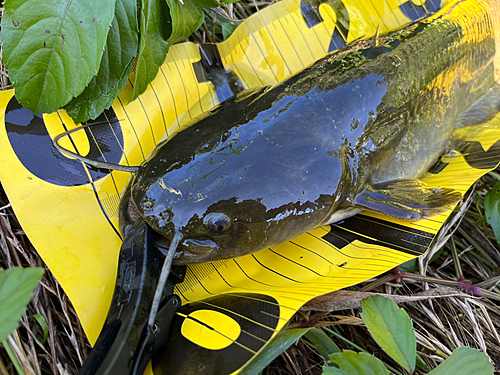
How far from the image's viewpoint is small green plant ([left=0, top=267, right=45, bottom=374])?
2.40 ft

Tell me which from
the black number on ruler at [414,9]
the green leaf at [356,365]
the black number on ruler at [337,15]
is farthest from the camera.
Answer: the black number on ruler at [414,9]

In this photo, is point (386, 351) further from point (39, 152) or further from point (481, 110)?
point (481, 110)

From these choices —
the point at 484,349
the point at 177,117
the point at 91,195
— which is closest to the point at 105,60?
the point at 177,117

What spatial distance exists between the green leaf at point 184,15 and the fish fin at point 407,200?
965mm

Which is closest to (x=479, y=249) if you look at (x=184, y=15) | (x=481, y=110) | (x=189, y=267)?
(x=481, y=110)

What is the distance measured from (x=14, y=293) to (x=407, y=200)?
4.24ft

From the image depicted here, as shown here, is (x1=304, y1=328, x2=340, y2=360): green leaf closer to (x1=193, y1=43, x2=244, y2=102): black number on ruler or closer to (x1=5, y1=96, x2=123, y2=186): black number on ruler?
(x1=5, y1=96, x2=123, y2=186): black number on ruler

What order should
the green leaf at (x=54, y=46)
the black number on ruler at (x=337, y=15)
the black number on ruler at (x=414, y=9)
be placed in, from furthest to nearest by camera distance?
the black number on ruler at (x=414, y=9)
the black number on ruler at (x=337, y=15)
the green leaf at (x=54, y=46)

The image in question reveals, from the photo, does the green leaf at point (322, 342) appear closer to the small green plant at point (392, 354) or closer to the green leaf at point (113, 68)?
the small green plant at point (392, 354)

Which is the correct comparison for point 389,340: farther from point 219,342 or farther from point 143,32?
point 143,32

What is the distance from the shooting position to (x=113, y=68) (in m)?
1.38

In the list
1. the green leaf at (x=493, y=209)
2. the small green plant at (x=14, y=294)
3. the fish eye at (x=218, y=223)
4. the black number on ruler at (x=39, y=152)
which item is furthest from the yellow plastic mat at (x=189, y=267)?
the small green plant at (x=14, y=294)

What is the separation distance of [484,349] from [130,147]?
1.59 m

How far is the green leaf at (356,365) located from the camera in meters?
0.99
